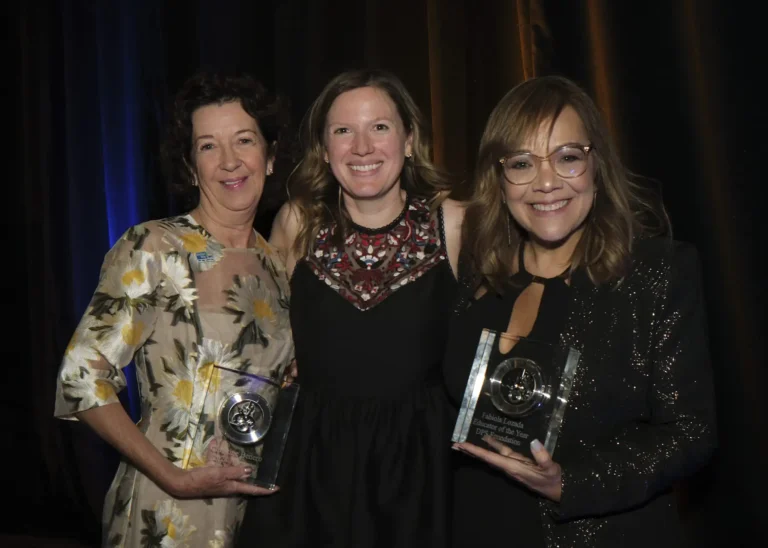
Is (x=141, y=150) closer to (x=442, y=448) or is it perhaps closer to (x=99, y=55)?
(x=99, y=55)

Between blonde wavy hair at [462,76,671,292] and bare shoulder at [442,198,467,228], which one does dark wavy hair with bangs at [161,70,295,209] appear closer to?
bare shoulder at [442,198,467,228]

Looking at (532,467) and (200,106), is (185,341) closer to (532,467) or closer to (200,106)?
(200,106)

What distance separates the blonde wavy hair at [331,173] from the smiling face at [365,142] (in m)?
0.04

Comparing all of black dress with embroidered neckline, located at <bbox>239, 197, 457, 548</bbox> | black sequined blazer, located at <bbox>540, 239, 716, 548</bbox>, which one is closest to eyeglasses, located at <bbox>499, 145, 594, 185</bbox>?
black sequined blazer, located at <bbox>540, 239, 716, 548</bbox>

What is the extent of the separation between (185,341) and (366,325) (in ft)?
1.46

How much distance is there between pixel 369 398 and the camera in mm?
1962

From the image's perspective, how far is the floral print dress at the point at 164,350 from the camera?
187cm

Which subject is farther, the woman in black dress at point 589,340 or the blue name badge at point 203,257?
the blue name badge at point 203,257

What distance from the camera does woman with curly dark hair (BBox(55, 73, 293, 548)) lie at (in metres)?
Result: 1.85

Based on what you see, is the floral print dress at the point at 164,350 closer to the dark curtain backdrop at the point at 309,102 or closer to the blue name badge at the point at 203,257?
the blue name badge at the point at 203,257

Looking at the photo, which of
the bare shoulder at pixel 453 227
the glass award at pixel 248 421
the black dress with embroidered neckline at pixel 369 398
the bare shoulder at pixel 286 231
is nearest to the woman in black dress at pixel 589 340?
the black dress with embroidered neckline at pixel 369 398

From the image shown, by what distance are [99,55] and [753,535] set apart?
346 centimetres

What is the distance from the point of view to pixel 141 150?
12.3 ft

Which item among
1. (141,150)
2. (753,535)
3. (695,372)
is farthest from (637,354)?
(141,150)
